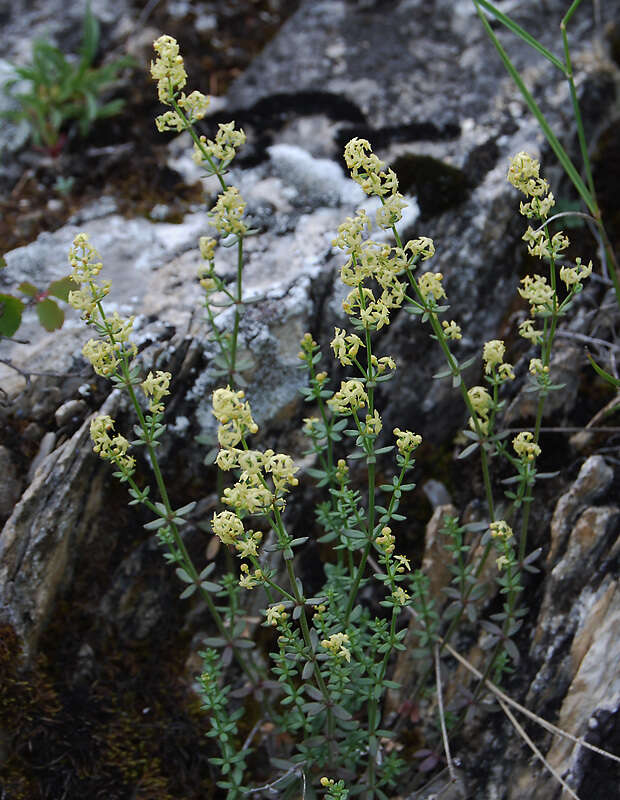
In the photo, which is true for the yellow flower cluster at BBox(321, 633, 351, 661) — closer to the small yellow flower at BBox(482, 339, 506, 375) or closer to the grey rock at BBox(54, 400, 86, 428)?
the small yellow flower at BBox(482, 339, 506, 375)

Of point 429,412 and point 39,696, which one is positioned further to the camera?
point 429,412

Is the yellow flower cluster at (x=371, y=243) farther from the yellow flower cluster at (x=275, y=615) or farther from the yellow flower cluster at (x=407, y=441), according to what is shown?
the yellow flower cluster at (x=275, y=615)

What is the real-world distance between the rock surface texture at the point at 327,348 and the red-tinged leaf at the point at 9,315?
0.23 m

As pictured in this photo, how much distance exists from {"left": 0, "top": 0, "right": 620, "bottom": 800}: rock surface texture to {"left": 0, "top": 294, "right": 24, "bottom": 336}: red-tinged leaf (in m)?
0.23

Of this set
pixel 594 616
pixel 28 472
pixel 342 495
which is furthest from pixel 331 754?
pixel 28 472

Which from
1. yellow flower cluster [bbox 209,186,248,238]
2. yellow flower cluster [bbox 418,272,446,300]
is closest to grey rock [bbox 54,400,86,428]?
yellow flower cluster [bbox 209,186,248,238]

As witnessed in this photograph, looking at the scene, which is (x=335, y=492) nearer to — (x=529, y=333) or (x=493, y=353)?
(x=493, y=353)

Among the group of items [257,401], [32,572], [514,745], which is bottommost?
[514,745]

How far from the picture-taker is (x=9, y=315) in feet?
10.9

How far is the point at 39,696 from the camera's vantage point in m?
3.14

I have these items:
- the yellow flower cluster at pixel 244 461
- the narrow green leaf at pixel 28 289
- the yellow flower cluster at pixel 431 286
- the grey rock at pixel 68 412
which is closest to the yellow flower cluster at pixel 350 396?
the yellow flower cluster at pixel 244 461

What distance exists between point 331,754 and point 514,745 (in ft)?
2.68

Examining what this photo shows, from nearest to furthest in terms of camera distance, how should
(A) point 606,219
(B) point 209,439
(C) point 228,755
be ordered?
(C) point 228,755 → (B) point 209,439 → (A) point 606,219

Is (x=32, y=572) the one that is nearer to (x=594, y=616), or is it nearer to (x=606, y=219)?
(x=594, y=616)
